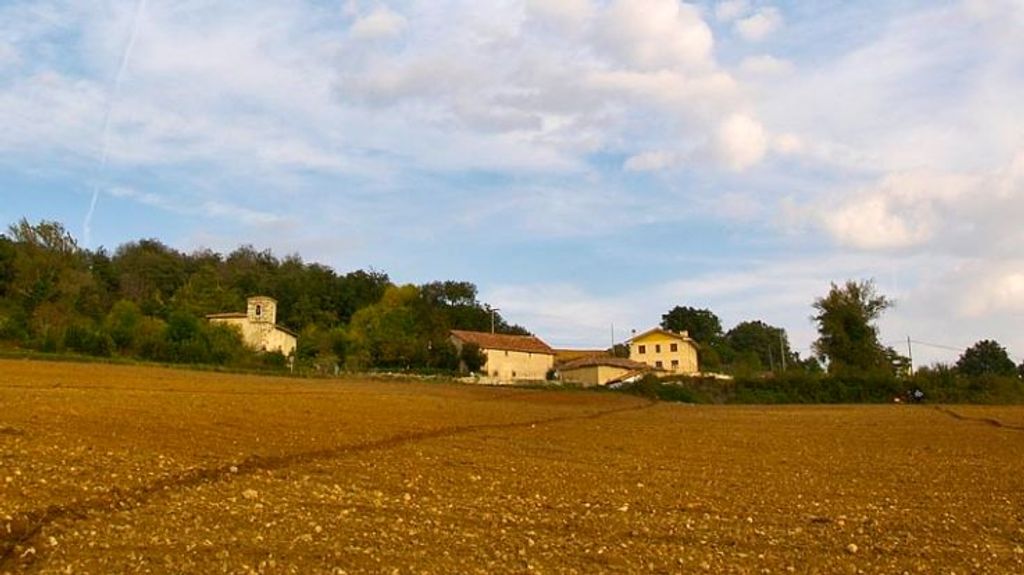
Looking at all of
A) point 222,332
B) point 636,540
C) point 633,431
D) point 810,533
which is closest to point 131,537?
point 636,540

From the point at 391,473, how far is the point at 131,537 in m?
6.55

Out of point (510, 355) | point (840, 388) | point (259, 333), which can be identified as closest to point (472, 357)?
point (510, 355)

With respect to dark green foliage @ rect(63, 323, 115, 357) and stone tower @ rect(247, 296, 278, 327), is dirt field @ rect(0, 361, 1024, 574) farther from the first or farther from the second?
stone tower @ rect(247, 296, 278, 327)

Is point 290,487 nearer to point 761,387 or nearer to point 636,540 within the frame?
point 636,540

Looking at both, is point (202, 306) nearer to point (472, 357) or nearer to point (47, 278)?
point (47, 278)

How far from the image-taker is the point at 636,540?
9891mm

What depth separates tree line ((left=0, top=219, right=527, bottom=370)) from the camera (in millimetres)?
76438

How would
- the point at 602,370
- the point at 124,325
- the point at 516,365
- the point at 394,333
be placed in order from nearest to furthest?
the point at 124,325
the point at 602,370
the point at 394,333
the point at 516,365

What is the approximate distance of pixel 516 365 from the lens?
103562 mm

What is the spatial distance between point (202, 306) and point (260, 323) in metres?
18.3

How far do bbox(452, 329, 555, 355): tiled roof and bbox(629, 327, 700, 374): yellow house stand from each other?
15.3 m

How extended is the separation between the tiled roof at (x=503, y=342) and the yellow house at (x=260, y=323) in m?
19.4

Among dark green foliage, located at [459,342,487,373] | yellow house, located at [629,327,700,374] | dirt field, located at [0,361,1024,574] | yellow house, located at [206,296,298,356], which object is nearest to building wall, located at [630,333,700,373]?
yellow house, located at [629,327,700,374]

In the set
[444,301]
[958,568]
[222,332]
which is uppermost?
[444,301]
